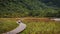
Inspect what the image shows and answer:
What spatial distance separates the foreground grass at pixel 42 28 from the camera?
12.8 feet

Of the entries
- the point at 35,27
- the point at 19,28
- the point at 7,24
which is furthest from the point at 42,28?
the point at 7,24

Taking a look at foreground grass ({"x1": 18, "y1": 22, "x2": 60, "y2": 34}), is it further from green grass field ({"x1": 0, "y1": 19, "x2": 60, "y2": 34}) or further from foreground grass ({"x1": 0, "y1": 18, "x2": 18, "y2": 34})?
foreground grass ({"x1": 0, "y1": 18, "x2": 18, "y2": 34})

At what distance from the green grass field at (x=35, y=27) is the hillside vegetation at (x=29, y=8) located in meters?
0.17

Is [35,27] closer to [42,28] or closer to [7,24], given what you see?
[42,28]

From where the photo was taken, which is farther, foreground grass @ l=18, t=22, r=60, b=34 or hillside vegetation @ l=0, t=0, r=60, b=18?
hillside vegetation @ l=0, t=0, r=60, b=18

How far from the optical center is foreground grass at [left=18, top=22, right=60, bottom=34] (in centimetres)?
390

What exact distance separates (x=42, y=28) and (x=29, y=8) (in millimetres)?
559

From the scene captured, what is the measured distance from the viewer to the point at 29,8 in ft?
13.7

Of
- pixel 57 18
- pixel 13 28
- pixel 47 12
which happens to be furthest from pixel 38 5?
pixel 13 28

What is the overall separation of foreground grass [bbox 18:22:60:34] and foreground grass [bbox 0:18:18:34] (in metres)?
0.28

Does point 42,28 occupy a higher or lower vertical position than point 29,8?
lower

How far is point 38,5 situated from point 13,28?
2.55 ft

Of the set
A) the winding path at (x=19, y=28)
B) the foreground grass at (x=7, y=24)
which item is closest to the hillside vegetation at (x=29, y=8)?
the foreground grass at (x=7, y=24)

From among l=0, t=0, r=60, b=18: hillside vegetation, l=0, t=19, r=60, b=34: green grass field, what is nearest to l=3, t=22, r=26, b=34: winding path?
l=0, t=19, r=60, b=34: green grass field
